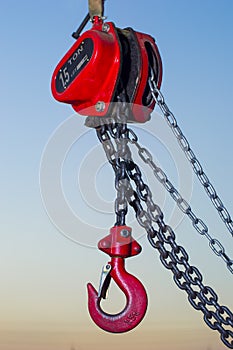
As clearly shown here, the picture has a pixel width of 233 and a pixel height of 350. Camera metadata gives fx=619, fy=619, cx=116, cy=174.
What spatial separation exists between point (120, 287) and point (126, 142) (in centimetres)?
60

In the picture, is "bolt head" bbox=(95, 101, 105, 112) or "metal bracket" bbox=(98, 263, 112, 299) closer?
"metal bracket" bbox=(98, 263, 112, 299)

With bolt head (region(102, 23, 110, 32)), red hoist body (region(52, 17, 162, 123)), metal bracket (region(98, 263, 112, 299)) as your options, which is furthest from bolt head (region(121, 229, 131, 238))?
bolt head (region(102, 23, 110, 32))

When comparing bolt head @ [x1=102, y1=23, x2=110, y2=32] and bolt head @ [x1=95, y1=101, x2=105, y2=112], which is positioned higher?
bolt head @ [x1=102, y1=23, x2=110, y2=32]

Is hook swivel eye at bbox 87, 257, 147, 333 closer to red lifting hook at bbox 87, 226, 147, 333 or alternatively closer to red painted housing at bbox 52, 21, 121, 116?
red lifting hook at bbox 87, 226, 147, 333

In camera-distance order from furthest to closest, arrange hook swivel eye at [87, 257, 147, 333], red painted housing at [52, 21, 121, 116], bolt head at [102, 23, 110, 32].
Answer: bolt head at [102, 23, 110, 32], red painted housing at [52, 21, 121, 116], hook swivel eye at [87, 257, 147, 333]

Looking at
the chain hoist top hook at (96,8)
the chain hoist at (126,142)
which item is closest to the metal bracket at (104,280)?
the chain hoist at (126,142)

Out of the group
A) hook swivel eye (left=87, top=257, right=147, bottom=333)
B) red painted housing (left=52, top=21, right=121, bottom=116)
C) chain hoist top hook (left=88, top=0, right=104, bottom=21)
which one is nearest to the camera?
hook swivel eye (left=87, top=257, right=147, bottom=333)

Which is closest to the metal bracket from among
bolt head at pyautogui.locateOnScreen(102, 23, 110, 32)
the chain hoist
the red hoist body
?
the chain hoist

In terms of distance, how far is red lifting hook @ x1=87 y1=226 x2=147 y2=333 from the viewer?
244 centimetres

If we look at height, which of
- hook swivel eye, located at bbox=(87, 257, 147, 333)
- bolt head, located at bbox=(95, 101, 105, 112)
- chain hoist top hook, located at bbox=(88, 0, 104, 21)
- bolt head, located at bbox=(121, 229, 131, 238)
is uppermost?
chain hoist top hook, located at bbox=(88, 0, 104, 21)

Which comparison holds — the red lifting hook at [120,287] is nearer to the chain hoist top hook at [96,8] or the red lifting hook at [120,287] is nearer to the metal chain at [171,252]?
the metal chain at [171,252]

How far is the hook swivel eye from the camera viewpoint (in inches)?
95.8

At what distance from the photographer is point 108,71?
2660 millimetres

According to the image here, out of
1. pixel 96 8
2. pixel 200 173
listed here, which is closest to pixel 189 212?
pixel 200 173
